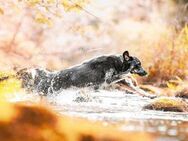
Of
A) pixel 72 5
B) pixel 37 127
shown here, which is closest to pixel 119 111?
pixel 72 5

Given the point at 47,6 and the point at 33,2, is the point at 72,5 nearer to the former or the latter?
the point at 47,6

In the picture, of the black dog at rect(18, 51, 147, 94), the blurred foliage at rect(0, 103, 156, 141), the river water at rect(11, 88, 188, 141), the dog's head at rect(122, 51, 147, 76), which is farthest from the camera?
the dog's head at rect(122, 51, 147, 76)

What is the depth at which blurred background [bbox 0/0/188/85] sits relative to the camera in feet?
18.2

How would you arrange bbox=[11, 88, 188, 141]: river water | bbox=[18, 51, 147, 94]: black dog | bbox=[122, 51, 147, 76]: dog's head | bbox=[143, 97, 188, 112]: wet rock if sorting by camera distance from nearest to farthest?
bbox=[11, 88, 188, 141]: river water
bbox=[143, 97, 188, 112]: wet rock
bbox=[18, 51, 147, 94]: black dog
bbox=[122, 51, 147, 76]: dog's head

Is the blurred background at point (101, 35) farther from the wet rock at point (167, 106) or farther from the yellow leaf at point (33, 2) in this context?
the wet rock at point (167, 106)

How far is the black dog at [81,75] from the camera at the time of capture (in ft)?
14.7

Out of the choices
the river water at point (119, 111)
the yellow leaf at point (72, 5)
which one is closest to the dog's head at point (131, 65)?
the river water at point (119, 111)

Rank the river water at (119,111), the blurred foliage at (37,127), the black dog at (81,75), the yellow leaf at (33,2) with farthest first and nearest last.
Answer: the yellow leaf at (33,2) < the black dog at (81,75) < the river water at (119,111) < the blurred foliage at (37,127)

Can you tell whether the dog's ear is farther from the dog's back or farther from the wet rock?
the wet rock

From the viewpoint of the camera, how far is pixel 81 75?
4543mm

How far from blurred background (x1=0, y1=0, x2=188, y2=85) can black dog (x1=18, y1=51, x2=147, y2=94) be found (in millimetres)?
781

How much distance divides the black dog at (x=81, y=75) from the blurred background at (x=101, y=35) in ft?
2.56

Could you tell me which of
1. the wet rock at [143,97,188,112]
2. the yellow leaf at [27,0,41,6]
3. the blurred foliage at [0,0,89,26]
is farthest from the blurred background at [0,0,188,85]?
the wet rock at [143,97,188,112]

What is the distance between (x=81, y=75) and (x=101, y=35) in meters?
1.57
